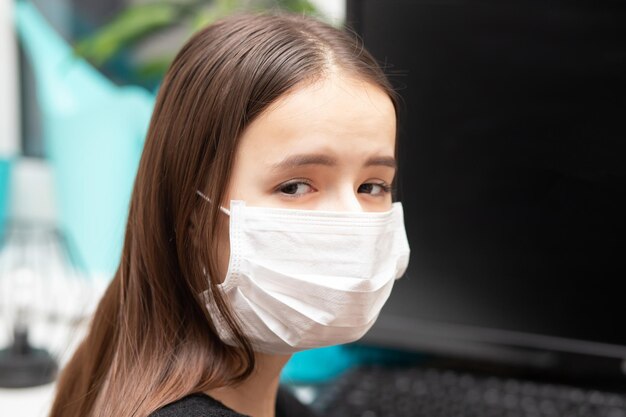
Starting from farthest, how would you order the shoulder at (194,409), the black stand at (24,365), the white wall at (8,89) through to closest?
1. the white wall at (8,89)
2. the black stand at (24,365)
3. the shoulder at (194,409)

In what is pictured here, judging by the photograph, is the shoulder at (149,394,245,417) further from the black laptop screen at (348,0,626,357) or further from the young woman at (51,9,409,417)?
the black laptop screen at (348,0,626,357)

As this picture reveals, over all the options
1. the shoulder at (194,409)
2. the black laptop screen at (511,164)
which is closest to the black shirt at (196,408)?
the shoulder at (194,409)

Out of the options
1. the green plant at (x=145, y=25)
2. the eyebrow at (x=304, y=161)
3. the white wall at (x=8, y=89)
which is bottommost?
the white wall at (x=8, y=89)

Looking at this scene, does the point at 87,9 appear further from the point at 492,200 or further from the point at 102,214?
the point at 492,200

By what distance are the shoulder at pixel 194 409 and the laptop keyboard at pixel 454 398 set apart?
286 millimetres

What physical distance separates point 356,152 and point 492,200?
0.37 meters

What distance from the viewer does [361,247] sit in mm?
655

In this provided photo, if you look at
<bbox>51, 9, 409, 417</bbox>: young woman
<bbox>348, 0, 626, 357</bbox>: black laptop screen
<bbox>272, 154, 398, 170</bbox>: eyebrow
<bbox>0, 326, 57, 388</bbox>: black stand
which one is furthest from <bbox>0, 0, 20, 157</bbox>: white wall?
<bbox>272, 154, 398, 170</bbox>: eyebrow

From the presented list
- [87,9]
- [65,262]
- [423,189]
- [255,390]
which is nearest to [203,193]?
[255,390]

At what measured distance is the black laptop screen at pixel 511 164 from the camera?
918mm

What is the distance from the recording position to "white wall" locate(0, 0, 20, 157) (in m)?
1.56

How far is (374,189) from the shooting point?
70 cm

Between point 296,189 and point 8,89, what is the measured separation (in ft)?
3.61

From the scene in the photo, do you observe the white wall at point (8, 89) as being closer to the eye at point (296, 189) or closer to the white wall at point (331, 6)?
the white wall at point (331, 6)
